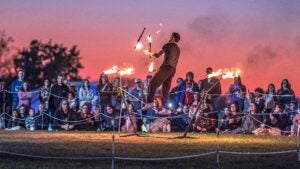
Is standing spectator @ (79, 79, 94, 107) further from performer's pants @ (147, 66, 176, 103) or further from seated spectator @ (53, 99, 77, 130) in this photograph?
performer's pants @ (147, 66, 176, 103)

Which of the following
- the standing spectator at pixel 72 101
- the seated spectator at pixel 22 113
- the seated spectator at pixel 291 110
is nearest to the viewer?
the seated spectator at pixel 291 110

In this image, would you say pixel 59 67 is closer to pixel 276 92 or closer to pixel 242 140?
pixel 276 92

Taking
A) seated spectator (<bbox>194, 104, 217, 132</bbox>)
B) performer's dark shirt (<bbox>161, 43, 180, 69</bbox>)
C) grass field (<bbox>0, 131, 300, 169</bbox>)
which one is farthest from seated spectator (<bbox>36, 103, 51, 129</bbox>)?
performer's dark shirt (<bbox>161, 43, 180, 69</bbox>)

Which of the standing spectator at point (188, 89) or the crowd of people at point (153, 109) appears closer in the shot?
the crowd of people at point (153, 109)

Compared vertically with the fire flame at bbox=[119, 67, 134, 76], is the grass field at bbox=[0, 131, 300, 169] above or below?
below

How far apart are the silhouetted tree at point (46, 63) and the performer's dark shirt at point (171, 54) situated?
46.8m

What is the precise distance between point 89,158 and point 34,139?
5864 millimetres

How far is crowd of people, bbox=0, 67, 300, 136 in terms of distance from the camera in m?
23.4

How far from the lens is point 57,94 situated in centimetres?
2578

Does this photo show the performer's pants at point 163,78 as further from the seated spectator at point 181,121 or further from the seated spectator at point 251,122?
the seated spectator at point 181,121

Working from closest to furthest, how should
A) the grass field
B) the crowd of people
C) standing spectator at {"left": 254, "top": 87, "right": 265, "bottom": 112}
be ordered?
the grass field → the crowd of people → standing spectator at {"left": 254, "top": 87, "right": 265, "bottom": 112}

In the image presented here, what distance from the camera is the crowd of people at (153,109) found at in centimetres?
2342

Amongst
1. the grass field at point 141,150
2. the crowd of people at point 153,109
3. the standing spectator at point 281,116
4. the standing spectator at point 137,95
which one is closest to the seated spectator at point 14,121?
the crowd of people at point 153,109

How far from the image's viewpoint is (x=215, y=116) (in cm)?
2444
